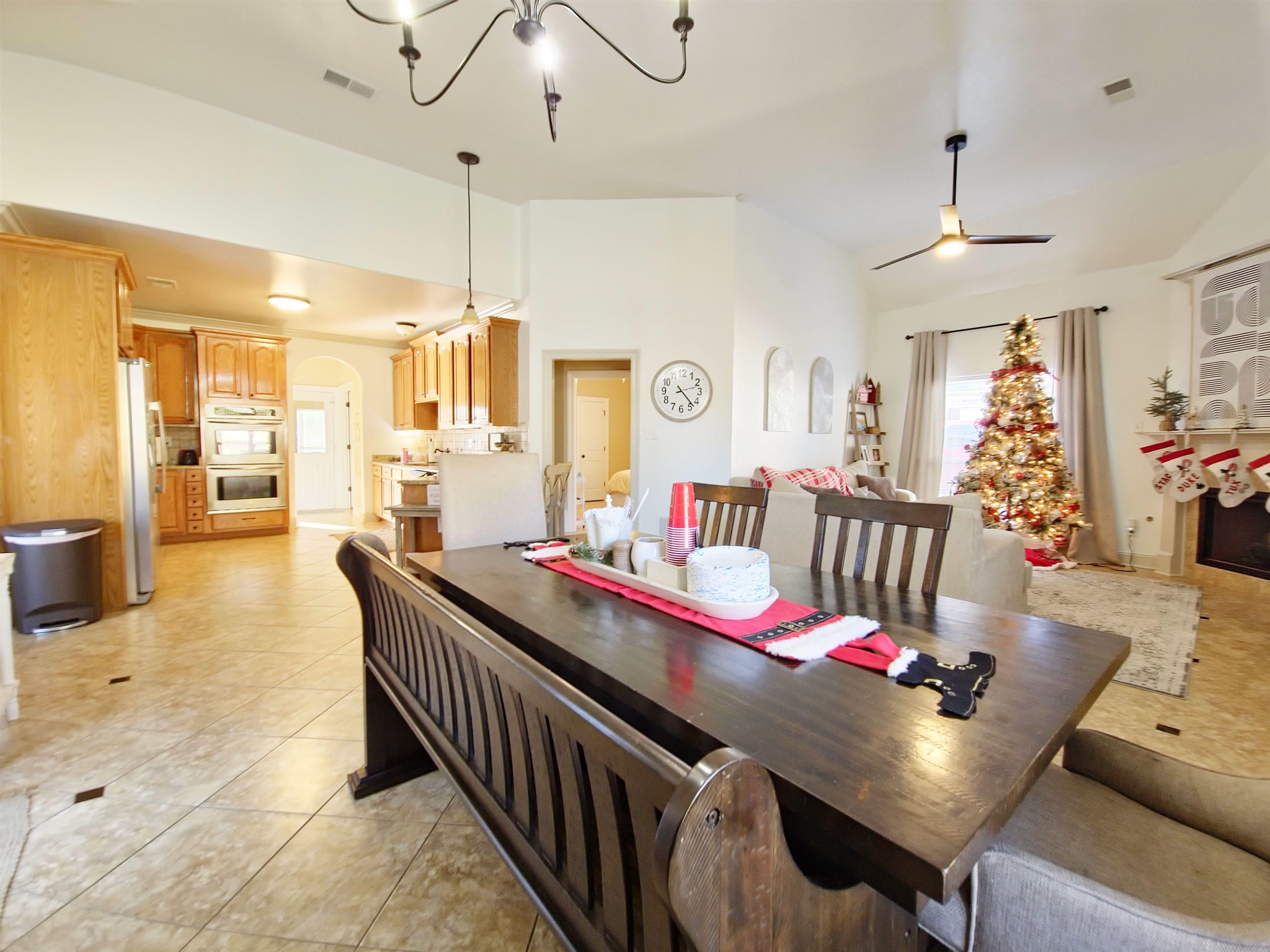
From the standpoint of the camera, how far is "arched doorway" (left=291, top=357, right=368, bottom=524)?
8.25 meters

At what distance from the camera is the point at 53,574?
2953 millimetres

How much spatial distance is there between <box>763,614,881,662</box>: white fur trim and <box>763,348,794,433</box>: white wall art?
3761mm

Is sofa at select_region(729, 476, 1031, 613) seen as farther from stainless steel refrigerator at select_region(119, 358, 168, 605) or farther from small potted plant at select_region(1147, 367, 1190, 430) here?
stainless steel refrigerator at select_region(119, 358, 168, 605)

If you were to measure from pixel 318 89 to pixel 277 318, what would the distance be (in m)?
3.66

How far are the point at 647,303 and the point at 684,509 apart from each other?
3393 mm

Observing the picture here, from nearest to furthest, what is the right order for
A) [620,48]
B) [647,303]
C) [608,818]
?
[608,818] → [620,48] → [647,303]

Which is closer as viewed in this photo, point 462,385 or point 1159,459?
point 1159,459

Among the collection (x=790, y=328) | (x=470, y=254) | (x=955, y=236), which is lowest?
(x=790, y=328)

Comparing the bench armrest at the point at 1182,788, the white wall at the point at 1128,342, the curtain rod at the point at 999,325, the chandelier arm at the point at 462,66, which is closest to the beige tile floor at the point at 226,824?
the bench armrest at the point at 1182,788

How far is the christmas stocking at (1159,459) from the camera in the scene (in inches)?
175

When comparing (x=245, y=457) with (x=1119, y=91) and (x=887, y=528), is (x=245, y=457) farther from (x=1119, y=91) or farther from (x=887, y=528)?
(x=1119, y=91)

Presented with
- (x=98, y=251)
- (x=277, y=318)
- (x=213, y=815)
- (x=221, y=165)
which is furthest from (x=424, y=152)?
(x=213, y=815)

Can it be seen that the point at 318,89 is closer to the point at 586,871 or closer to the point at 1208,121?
the point at 586,871

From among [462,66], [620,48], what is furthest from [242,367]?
[462,66]
